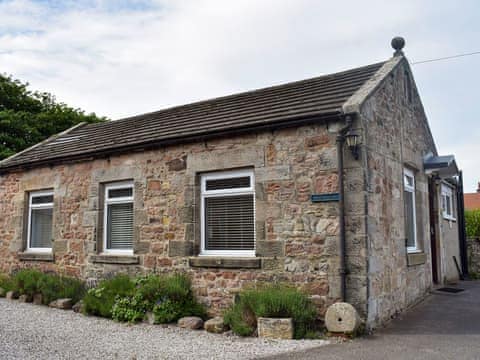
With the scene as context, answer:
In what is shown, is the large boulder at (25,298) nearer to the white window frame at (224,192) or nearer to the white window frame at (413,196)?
the white window frame at (224,192)

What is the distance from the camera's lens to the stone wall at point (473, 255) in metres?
14.7

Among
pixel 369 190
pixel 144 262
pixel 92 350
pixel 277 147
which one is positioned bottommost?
pixel 92 350

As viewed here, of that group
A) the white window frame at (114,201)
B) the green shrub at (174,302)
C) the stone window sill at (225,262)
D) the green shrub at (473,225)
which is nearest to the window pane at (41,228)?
the white window frame at (114,201)

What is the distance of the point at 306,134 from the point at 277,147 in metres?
0.57

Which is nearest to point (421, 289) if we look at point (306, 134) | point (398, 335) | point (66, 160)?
point (398, 335)

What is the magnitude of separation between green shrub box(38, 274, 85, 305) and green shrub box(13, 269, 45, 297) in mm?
197

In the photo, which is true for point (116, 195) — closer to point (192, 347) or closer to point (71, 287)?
point (71, 287)

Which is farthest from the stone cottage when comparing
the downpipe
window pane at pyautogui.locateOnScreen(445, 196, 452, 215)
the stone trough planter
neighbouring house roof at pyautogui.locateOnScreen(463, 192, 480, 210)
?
neighbouring house roof at pyautogui.locateOnScreen(463, 192, 480, 210)

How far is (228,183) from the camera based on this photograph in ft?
27.4

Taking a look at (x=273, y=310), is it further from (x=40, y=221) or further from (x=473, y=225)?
(x=473, y=225)

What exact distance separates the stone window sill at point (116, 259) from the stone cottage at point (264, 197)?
0.03 meters

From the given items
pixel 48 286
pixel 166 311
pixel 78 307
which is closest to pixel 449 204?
pixel 166 311

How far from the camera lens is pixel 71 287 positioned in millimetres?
9727

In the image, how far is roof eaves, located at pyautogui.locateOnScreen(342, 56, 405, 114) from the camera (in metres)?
6.93
